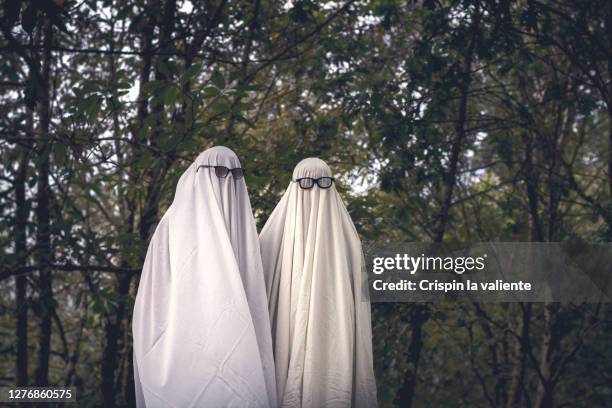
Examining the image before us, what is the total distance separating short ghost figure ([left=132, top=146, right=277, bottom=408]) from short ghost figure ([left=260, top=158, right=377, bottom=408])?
199mm

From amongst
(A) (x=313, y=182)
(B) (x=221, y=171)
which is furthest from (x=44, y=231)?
(A) (x=313, y=182)

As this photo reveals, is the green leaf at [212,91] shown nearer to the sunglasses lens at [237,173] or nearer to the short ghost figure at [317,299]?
the sunglasses lens at [237,173]

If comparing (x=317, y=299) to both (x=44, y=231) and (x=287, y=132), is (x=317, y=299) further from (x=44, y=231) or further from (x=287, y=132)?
(x=287, y=132)

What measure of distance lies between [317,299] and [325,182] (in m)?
0.72

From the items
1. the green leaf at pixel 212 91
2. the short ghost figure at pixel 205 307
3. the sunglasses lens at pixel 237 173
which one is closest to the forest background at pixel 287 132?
the green leaf at pixel 212 91

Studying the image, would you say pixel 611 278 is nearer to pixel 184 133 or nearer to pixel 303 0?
pixel 303 0

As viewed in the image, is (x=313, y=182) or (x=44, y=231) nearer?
(x=313, y=182)

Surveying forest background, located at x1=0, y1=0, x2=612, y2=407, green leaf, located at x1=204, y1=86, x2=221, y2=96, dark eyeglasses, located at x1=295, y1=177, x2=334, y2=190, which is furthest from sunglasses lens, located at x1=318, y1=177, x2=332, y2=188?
green leaf, located at x1=204, y1=86, x2=221, y2=96

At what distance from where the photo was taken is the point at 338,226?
3793 mm

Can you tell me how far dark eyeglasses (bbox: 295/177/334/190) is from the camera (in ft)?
12.6

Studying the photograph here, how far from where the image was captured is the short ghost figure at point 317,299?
342cm

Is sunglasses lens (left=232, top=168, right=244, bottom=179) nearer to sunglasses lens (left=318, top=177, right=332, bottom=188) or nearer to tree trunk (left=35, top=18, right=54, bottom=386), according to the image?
sunglasses lens (left=318, top=177, right=332, bottom=188)

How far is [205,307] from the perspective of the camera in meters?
3.18

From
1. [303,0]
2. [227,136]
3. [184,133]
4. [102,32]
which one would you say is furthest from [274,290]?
[102,32]
